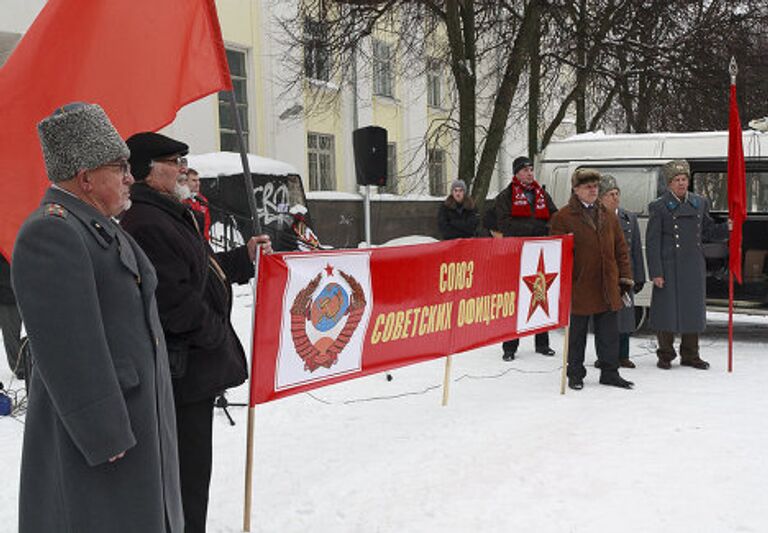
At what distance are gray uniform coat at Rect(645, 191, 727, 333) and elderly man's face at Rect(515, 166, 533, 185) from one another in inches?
50.2

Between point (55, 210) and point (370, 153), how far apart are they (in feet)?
21.8

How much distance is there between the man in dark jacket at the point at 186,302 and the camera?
2850 mm

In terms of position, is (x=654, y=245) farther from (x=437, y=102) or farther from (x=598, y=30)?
(x=437, y=102)

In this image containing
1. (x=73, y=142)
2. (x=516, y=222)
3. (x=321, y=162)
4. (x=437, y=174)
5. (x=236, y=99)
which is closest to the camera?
(x=73, y=142)

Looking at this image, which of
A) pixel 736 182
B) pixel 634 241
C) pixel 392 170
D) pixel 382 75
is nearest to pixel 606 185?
pixel 634 241

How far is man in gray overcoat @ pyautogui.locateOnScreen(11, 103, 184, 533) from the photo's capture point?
6.54ft

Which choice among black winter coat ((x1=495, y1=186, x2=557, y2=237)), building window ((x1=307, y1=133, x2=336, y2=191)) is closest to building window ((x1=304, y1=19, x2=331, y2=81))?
building window ((x1=307, y1=133, x2=336, y2=191))

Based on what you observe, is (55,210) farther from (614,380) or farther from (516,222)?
(516,222)

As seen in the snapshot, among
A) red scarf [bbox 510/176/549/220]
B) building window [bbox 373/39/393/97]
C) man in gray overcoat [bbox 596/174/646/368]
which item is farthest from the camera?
building window [bbox 373/39/393/97]

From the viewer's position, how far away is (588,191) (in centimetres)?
643

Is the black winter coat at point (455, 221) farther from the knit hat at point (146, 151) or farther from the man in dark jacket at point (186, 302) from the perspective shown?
the knit hat at point (146, 151)

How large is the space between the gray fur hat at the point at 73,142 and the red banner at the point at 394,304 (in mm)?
1621

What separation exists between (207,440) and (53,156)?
144 centimetres

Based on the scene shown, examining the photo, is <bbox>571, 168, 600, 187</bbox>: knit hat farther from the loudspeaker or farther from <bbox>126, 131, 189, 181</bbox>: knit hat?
<bbox>126, 131, 189, 181</bbox>: knit hat
